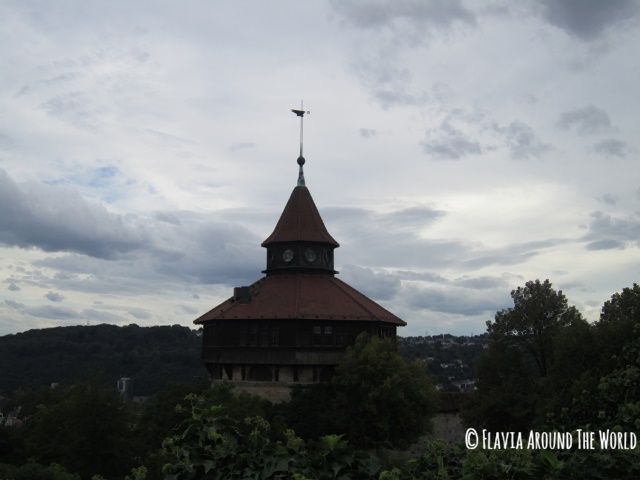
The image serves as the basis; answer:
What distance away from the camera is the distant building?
46906 mm

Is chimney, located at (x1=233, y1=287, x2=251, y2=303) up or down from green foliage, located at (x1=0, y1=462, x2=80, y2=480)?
up

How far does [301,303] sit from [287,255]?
5779 mm

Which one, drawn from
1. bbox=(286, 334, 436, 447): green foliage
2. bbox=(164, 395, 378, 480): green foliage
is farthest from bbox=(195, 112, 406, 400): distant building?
bbox=(164, 395, 378, 480): green foliage

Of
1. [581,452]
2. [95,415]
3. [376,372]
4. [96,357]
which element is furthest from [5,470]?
[96,357]

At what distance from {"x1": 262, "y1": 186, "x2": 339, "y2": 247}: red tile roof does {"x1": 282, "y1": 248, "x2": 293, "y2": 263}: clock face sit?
877 mm

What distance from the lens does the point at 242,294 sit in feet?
164

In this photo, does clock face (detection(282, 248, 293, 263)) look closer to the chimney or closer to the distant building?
the distant building

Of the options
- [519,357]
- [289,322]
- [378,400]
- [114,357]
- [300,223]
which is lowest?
[378,400]

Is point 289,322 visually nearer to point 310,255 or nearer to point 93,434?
point 310,255

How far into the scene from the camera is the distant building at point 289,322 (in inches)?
1847

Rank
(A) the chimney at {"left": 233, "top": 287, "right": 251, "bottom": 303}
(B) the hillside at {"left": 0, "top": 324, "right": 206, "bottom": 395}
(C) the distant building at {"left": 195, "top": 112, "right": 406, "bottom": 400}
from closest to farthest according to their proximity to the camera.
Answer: (C) the distant building at {"left": 195, "top": 112, "right": 406, "bottom": 400}, (A) the chimney at {"left": 233, "top": 287, "right": 251, "bottom": 303}, (B) the hillside at {"left": 0, "top": 324, "right": 206, "bottom": 395}

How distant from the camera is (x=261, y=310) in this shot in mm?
48156

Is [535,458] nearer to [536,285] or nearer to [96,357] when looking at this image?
[536,285]

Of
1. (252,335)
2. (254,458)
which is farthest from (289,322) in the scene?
(254,458)
